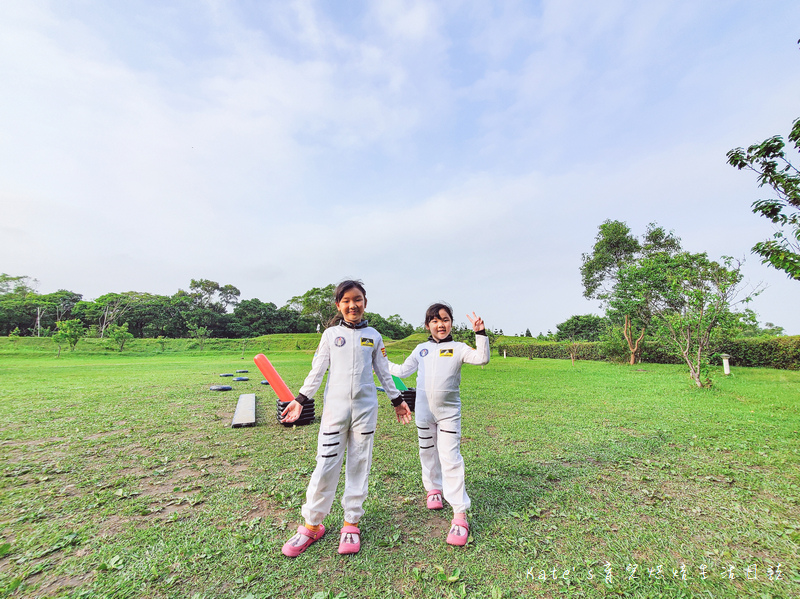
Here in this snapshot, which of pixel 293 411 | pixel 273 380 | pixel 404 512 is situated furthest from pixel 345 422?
pixel 273 380

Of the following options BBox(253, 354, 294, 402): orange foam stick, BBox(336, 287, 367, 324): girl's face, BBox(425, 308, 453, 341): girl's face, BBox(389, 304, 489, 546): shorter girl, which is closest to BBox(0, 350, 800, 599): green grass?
BBox(389, 304, 489, 546): shorter girl

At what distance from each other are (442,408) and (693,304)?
483 inches

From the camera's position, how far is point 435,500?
3.35 metres

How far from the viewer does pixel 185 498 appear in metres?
3.54

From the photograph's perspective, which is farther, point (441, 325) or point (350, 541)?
point (441, 325)

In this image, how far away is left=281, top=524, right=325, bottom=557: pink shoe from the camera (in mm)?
2582

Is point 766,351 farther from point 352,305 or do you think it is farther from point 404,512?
point 352,305

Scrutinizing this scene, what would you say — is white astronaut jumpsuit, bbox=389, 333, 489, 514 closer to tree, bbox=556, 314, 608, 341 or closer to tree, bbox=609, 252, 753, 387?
tree, bbox=609, 252, 753, 387

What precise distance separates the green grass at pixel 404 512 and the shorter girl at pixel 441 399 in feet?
1.15

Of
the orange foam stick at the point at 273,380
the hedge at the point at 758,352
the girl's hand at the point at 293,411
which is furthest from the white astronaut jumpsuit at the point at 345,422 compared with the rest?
the hedge at the point at 758,352

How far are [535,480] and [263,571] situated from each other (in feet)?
9.92

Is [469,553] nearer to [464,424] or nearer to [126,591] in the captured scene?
[126,591]

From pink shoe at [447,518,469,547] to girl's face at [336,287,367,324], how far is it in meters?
1.86

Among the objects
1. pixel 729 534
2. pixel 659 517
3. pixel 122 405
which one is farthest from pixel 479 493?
pixel 122 405
